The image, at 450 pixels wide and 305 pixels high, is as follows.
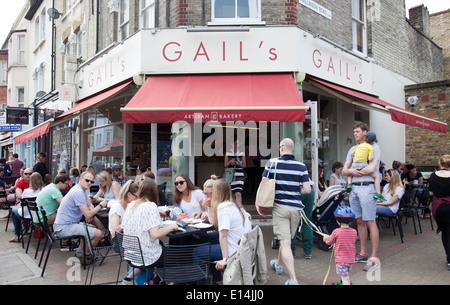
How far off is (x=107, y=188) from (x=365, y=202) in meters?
4.56

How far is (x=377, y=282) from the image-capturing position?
4457 millimetres

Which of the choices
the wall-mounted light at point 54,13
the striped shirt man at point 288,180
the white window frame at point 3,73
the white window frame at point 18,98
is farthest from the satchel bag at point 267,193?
the white window frame at point 3,73

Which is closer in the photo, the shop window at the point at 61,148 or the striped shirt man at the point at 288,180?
the striped shirt man at the point at 288,180

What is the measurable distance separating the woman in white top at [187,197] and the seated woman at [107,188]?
181 centimetres

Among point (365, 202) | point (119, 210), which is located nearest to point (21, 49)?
point (119, 210)

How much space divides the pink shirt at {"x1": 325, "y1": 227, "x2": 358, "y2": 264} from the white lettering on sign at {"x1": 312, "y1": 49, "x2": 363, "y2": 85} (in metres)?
5.12

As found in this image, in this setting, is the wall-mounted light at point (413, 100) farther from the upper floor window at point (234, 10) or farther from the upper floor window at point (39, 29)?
the upper floor window at point (39, 29)

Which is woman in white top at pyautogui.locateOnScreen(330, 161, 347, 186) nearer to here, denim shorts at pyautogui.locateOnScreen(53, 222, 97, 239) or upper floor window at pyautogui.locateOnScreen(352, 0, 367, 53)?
upper floor window at pyautogui.locateOnScreen(352, 0, 367, 53)

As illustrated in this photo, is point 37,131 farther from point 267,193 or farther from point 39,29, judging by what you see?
point 39,29

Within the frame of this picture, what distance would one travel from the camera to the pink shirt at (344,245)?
146 inches

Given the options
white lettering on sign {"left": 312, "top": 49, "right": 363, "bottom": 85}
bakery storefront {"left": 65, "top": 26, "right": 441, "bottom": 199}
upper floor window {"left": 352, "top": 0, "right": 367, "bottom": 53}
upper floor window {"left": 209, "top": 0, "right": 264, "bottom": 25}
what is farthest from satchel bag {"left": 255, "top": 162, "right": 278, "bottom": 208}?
upper floor window {"left": 352, "top": 0, "right": 367, "bottom": 53}

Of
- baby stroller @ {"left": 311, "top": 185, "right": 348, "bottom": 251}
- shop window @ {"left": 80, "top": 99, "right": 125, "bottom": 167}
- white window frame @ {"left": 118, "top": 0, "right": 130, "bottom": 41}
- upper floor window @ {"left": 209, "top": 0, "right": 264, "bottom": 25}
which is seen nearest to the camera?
baby stroller @ {"left": 311, "top": 185, "right": 348, "bottom": 251}

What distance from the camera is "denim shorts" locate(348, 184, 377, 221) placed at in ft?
16.8
